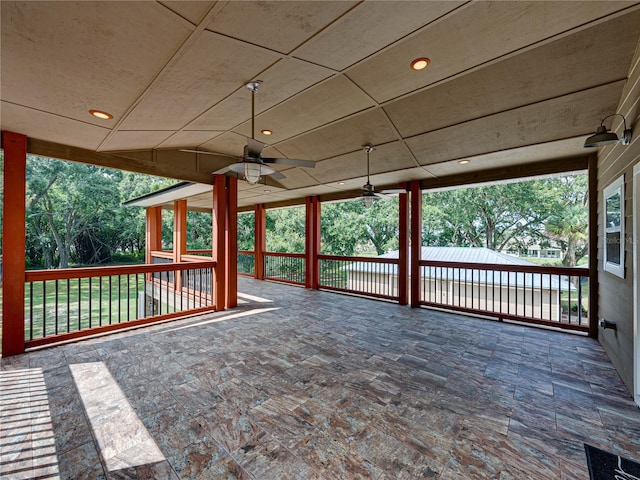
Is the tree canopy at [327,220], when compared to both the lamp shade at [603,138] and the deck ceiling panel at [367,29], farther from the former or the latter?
the deck ceiling panel at [367,29]

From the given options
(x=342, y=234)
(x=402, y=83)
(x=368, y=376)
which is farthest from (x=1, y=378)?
(x=342, y=234)

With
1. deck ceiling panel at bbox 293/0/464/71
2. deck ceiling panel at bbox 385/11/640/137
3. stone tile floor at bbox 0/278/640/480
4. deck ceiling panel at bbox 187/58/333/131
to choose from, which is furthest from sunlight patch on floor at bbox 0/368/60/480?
deck ceiling panel at bbox 385/11/640/137

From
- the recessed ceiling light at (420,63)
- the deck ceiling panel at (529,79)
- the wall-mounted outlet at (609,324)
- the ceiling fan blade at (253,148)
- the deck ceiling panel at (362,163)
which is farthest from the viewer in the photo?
the deck ceiling panel at (362,163)

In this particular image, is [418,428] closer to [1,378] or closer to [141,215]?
[1,378]

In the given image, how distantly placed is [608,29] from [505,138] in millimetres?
1680

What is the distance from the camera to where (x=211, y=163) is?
5.33 meters

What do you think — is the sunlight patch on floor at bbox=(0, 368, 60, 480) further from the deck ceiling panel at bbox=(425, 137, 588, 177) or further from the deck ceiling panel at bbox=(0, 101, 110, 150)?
the deck ceiling panel at bbox=(425, 137, 588, 177)

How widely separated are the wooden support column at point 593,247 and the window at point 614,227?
59cm

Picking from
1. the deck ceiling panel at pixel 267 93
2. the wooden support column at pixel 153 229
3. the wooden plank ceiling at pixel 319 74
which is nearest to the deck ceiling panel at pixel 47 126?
the wooden plank ceiling at pixel 319 74

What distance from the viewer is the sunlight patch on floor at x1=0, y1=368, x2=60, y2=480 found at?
164 centimetres

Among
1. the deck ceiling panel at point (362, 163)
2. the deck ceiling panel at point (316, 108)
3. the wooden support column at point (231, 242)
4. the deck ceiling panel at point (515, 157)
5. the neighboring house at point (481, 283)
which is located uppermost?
the deck ceiling panel at point (316, 108)

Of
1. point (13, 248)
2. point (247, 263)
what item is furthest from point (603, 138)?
point (247, 263)

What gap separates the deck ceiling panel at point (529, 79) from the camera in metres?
2.22

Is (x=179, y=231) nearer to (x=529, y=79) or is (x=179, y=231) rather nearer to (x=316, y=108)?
(x=316, y=108)
